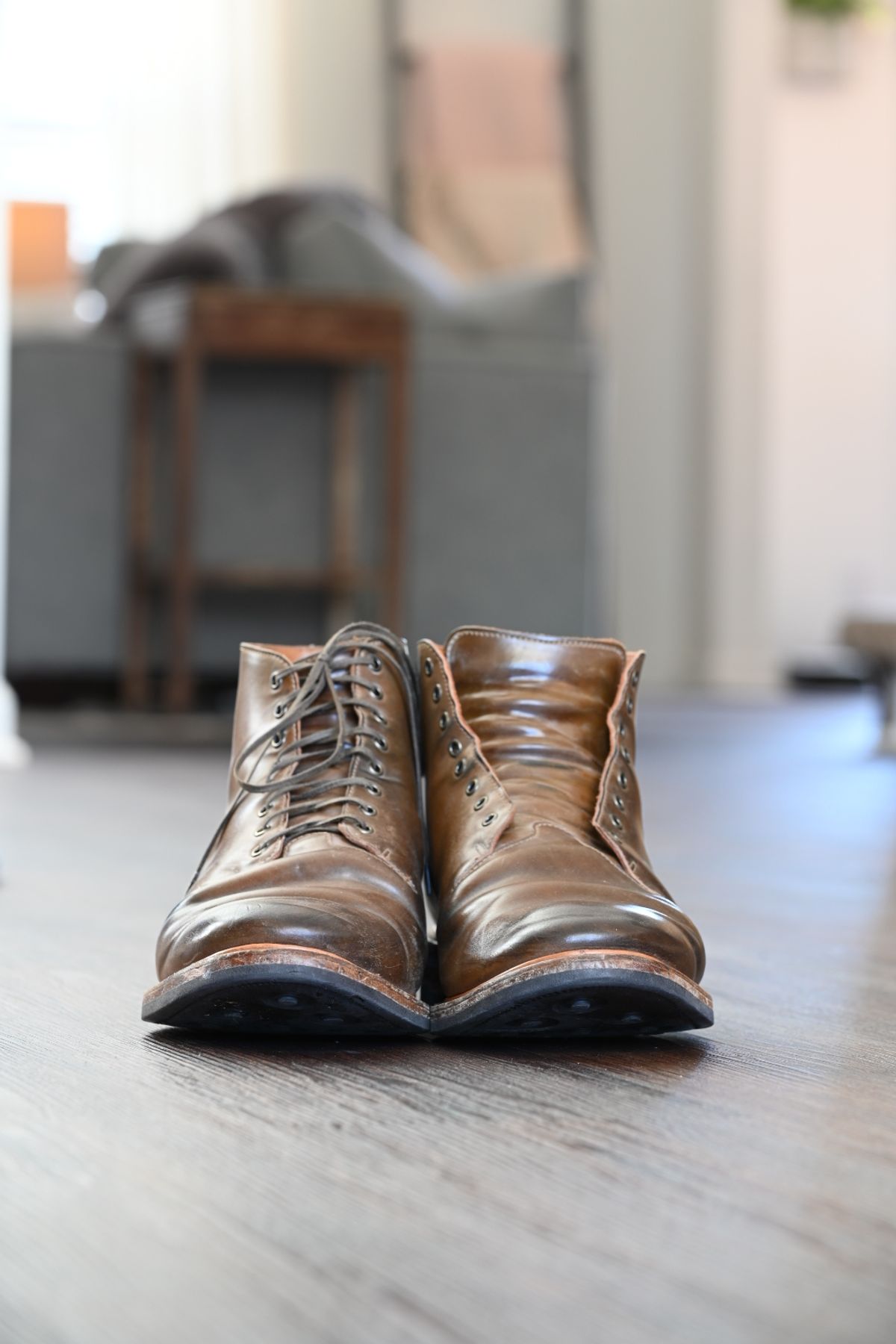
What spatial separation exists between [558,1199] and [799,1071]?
0.24 meters

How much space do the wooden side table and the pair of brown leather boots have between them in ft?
6.43

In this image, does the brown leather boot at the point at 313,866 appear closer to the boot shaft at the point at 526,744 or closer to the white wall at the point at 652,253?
the boot shaft at the point at 526,744

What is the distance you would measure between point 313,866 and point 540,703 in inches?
7.3

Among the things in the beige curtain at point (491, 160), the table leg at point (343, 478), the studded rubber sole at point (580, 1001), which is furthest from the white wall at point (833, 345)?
the studded rubber sole at point (580, 1001)

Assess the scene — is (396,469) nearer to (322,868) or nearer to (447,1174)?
(322,868)

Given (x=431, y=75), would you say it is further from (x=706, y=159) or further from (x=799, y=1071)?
(x=799, y=1071)

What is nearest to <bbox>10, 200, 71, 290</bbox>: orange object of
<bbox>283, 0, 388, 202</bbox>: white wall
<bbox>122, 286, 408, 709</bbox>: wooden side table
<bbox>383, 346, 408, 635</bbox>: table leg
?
<bbox>122, 286, 408, 709</bbox>: wooden side table

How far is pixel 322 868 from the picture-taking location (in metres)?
0.77

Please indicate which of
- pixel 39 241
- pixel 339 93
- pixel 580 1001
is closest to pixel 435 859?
pixel 580 1001

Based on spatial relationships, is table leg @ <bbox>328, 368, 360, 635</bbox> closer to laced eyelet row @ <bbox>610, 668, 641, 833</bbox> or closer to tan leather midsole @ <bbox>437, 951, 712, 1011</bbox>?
laced eyelet row @ <bbox>610, 668, 641, 833</bbox>

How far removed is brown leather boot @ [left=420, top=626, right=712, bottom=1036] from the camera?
721 millimetres

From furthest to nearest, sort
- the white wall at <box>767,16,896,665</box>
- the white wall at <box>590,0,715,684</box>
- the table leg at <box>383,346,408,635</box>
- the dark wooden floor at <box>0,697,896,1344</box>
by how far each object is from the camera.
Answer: the white wall at <box>767,16,896,665</box>, the white wall at <box>590,0,715,684</box>, the table leg at <box>383,346,408,635</box>, the dark wooden floor at <box>0,697,896,1344</box>

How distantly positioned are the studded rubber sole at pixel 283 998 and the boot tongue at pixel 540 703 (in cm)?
16

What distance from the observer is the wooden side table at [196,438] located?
280 centimetres
